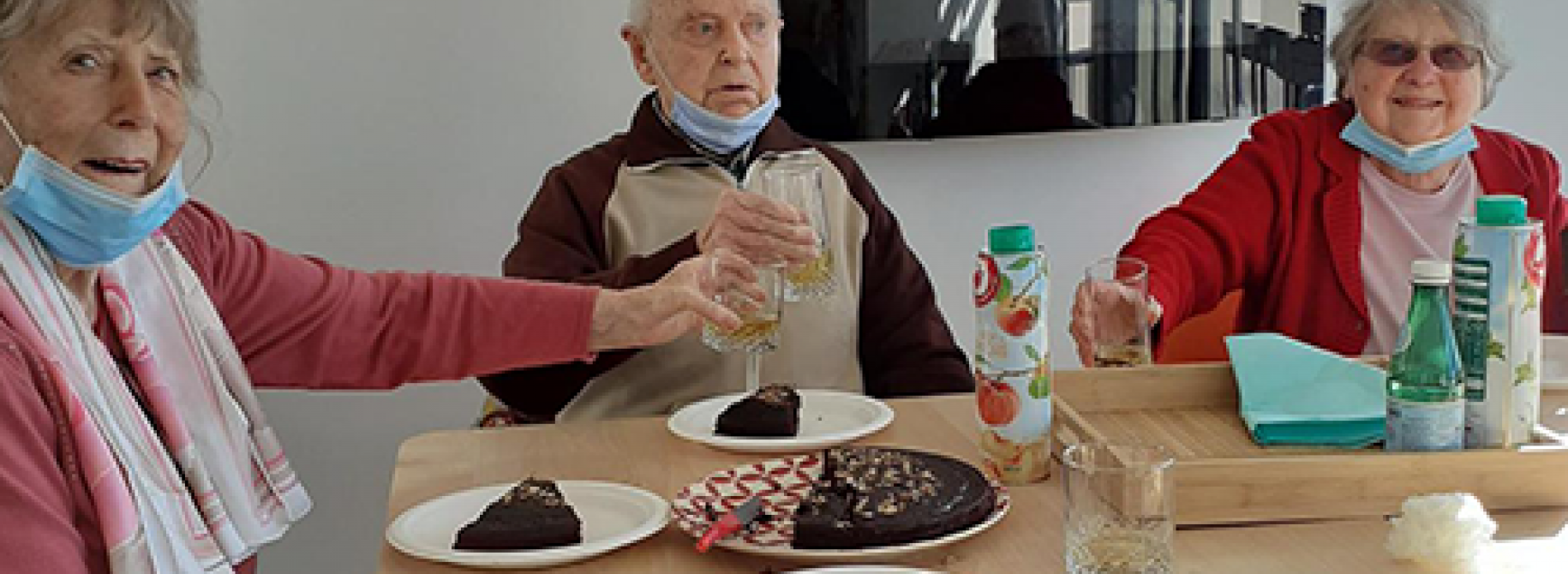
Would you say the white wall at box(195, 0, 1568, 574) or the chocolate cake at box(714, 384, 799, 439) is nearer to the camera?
the chocolate cake at box(714, 384, 799, 439)

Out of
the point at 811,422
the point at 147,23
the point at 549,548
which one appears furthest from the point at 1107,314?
the point at 147,23

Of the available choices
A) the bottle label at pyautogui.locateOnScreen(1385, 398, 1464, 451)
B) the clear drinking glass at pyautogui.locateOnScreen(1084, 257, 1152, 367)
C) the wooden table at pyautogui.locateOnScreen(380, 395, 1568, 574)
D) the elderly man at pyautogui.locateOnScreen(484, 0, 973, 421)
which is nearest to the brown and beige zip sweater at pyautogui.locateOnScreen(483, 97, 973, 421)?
the elderly man at pyautogui.locateOnScreen(484, 0, 973, 421)

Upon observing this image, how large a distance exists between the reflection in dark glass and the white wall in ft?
0.41

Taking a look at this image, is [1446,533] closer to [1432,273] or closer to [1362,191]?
[1432,273]

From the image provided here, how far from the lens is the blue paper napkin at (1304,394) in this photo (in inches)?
69.2

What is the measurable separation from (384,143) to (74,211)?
4.45 feet

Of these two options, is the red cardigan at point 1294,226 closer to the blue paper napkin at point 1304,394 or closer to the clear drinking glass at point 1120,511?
the blue paper napkin at point 1304,394

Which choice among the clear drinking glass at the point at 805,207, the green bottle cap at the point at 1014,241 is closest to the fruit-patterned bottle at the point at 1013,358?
the green bottle cap at the point at 1014,241

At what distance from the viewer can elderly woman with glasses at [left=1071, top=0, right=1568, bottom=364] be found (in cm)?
258

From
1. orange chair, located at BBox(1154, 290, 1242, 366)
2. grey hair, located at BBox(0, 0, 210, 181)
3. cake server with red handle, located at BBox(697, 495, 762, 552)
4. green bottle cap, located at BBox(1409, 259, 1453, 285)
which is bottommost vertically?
orange chair, located at BBox(1154, 290, 1242, 366)

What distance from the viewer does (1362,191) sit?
265 centimetres

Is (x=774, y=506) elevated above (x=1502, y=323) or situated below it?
below

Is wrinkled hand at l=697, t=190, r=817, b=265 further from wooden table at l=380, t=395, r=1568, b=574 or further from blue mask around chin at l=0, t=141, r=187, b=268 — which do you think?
blue mask around chin at l=0, t=141, r=187, b=268

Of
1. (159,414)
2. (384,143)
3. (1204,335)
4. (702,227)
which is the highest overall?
(384,143)
